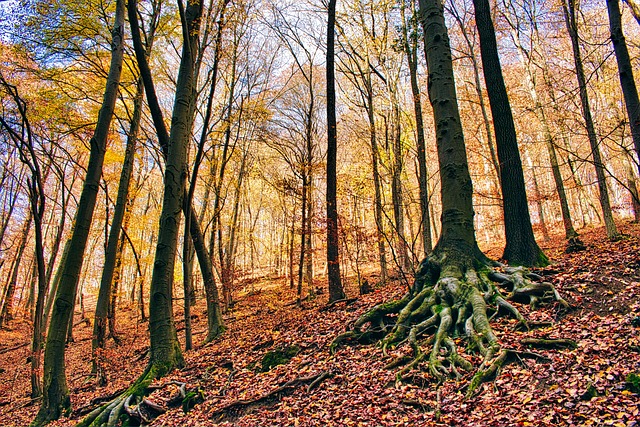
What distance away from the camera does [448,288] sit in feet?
16.1

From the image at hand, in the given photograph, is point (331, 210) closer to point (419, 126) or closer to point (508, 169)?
point (508, 169)

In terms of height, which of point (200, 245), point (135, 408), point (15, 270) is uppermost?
point (200, 245)

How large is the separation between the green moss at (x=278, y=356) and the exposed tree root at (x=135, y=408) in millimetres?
1305

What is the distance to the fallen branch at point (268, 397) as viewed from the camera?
4500 mm

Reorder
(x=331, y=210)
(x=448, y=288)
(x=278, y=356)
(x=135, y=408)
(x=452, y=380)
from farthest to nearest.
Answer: (x=331, y=210), (x=278, y=356), (x=135, y=408), (x=448, y=288), (x=452, y=380)

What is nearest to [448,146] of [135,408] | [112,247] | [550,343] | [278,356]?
[550,343]

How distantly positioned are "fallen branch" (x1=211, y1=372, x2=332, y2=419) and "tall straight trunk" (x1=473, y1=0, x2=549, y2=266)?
4.06 meters

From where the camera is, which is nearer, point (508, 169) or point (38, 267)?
point (508, 169)

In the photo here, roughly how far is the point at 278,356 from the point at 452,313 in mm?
3049

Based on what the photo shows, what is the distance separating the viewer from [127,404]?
17.4 ft

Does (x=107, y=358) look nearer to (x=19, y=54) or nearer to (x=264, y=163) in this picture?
(x=19, y=54)

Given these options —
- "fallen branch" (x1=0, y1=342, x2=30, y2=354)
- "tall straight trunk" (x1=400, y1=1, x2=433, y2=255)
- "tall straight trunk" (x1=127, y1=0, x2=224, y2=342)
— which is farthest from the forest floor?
"fallen branch" (x1=0, y1=342, x2=30, y2=354)

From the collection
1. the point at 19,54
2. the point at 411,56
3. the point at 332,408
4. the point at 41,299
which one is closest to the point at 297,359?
the point at 332,408

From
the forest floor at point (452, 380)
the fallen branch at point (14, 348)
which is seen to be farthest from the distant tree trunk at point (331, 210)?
the fallen branch at point (14, 348)
